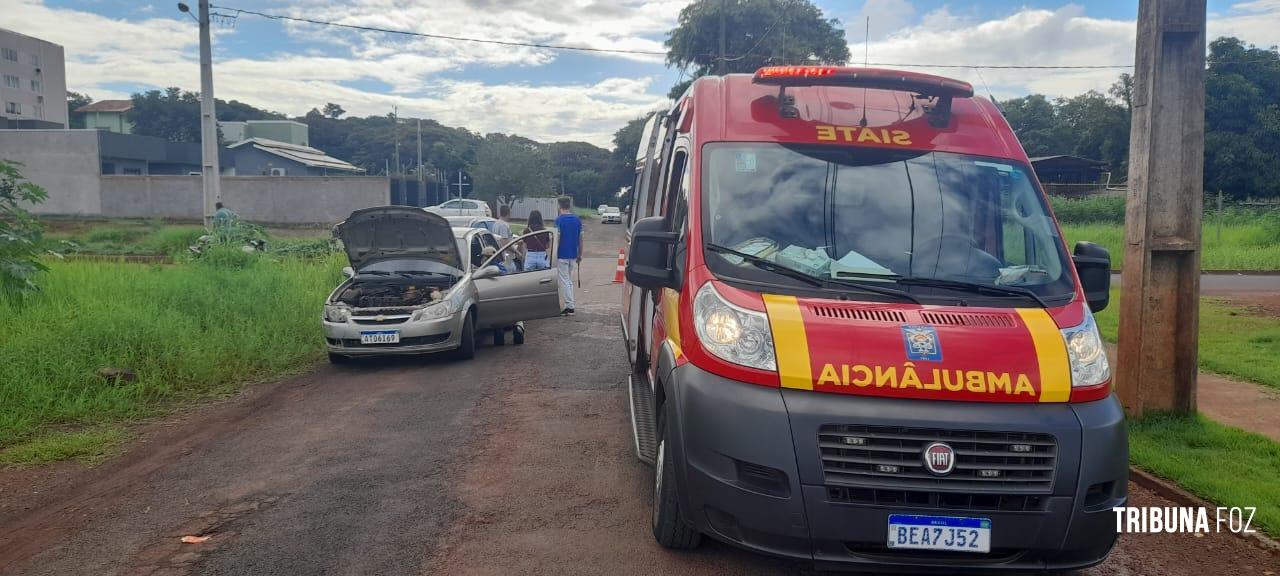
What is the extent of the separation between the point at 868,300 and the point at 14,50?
90700 millimetres

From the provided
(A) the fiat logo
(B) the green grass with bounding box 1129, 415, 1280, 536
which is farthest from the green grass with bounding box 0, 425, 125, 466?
(B) the green grass with bounding box 1129, 415, 1280, 536

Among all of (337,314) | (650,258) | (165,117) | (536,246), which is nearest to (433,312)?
(337,314)

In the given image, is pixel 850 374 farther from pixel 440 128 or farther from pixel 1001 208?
pixel 440 128

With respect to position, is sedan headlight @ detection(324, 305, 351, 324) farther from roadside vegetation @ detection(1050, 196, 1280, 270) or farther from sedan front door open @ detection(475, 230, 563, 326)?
roadside vegetation @ detection(1050, 196, 1280, 270)

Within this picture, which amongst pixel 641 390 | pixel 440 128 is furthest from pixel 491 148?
pixel 641 390

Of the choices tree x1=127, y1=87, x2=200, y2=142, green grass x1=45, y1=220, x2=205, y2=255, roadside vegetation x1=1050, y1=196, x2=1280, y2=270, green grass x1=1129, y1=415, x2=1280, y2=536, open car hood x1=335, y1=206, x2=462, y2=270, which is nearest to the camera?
green grass x1=1129, y1=415, x2=1280, y2=536

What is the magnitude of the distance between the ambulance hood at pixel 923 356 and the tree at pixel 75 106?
100 metres

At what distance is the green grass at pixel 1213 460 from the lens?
5.16m

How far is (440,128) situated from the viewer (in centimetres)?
10594

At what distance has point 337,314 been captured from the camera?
9828 millimetres

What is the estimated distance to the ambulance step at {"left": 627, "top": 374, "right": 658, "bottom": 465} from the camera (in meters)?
5.04

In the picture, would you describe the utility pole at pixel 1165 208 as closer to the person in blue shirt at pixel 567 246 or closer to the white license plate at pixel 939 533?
the white license plate at pixel 939 533

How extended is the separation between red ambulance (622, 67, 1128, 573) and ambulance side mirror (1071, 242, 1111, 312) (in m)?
0.01

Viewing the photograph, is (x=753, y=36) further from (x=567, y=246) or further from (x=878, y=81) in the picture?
(x=878, y=81)
